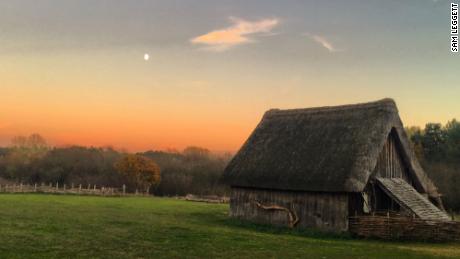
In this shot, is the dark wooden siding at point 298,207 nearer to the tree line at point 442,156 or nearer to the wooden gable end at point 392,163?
the wooden gable end at point 392,163

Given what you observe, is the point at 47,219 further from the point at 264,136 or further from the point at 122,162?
the point at 122,162

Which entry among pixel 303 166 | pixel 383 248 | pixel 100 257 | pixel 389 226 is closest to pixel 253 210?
pixel 303 166

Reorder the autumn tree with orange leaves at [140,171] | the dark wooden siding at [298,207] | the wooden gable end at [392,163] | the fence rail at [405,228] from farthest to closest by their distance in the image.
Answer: the autumn tree with orange leaves at [140,171], the wooden gable end at [392,163], the dark wooden siding at [298,207], the fence rail at [405,228]

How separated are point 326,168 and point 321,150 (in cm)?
191

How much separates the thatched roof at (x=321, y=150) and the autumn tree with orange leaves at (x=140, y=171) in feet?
143

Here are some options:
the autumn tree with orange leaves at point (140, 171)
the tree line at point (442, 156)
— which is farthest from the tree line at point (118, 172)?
the tree line at point (442, 156)

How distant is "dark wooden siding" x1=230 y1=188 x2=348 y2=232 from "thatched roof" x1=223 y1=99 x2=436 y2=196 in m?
0.74

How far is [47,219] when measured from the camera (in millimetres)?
26047

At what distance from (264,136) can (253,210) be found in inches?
219

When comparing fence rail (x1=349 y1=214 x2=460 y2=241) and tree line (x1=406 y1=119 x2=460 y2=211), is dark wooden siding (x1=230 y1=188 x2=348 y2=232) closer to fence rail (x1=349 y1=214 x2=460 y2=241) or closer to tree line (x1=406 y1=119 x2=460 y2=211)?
fence rail (x1=349 y1=214 x2=460 y2=241)

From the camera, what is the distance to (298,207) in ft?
A: 89.1

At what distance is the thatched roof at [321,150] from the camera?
2553cm

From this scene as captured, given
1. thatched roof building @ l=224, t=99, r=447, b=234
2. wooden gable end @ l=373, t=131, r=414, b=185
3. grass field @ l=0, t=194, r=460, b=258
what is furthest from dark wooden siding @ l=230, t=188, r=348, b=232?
wooden gable end @ l=373, t=131, r=414, b=185

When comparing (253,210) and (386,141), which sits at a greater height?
(386,141)
